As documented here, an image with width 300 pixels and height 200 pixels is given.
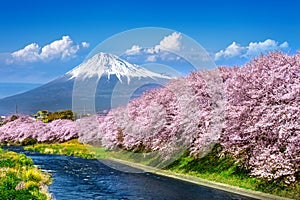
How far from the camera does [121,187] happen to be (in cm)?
3002

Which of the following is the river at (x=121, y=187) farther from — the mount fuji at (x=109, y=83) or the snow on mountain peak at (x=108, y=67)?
the snow on mountain peak at (x=108, y=67)

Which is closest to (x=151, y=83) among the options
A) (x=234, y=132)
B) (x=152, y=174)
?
(x=152, y=174)

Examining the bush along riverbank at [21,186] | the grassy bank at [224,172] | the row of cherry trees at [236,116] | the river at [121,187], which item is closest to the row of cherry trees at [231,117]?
the row of cherry trees at [236,116]

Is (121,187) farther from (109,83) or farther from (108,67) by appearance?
(108,67)

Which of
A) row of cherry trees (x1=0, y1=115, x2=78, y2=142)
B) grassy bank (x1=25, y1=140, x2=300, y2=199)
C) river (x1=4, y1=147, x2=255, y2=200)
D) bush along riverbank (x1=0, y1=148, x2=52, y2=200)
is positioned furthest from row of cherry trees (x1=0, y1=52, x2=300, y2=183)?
row of cherry trees (x1=0, y1=115, x2=78, y2=142)

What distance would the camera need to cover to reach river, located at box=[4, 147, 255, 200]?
2622 cm

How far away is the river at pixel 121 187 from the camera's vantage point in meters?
26.2

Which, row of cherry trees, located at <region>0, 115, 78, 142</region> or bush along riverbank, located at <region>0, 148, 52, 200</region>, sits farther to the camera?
row of cherry trees, located at <region>0, 115, 78, 142</region>

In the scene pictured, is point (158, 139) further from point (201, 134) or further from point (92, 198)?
point (92, 198)

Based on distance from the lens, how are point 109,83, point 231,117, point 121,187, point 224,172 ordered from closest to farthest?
1. point 121,187
2. point 231,117
3. point 224,172
4. point 109,83

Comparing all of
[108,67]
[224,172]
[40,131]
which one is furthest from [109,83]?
[224,172]

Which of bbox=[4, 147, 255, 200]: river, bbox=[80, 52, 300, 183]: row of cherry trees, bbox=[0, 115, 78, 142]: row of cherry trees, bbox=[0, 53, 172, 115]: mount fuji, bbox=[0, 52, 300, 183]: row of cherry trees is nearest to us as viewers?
bbox=[80, 52, 300, 183]: row of cherry trees

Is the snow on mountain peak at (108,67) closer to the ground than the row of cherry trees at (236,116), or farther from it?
farther from it

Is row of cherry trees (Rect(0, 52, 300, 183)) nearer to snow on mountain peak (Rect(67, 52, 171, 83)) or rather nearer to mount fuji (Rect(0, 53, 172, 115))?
mount fuji (Rect(0, 53, 172, 115))
